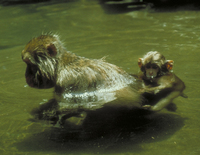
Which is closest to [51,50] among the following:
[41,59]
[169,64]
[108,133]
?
[41,59]

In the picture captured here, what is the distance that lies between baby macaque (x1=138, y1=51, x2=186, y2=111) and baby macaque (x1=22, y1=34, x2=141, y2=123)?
259mm

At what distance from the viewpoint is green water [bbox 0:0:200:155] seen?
3.64m

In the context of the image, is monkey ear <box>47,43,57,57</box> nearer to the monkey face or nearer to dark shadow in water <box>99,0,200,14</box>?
the monkey face

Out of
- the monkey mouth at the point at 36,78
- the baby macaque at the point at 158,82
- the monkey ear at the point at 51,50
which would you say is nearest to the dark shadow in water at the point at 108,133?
the baby macaque at the point at 158,82

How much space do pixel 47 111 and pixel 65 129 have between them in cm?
40

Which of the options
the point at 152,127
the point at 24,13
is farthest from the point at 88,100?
the point at 24,13

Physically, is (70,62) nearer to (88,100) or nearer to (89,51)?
(88,100)

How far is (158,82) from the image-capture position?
182 inches

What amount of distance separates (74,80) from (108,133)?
853 millimetres

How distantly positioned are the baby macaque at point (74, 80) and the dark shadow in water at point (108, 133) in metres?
0.18

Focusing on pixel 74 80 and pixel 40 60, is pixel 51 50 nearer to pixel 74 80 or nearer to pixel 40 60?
pixel 40 60

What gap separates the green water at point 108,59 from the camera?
143 inches

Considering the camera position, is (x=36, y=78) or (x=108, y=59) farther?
(x=108, y=59)

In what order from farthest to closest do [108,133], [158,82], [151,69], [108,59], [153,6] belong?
[153,6] < [108,59] < [151,69] < [158,82] < [108,133]
